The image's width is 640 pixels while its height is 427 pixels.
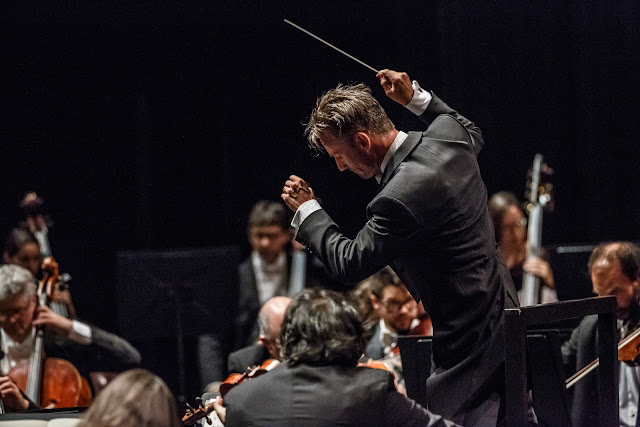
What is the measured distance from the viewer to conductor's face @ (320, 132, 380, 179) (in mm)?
2672

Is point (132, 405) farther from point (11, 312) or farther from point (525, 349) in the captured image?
point (11, 312)

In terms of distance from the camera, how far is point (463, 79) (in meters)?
5.45

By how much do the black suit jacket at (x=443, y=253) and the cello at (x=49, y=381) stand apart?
1.99 metres

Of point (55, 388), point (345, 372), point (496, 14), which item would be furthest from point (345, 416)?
point (496, 14)

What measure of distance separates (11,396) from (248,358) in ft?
3.12

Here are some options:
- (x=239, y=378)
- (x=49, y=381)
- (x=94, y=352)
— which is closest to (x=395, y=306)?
(x=239, y=378)

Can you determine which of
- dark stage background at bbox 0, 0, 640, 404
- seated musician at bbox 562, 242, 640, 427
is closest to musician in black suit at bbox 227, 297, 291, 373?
seated musician at bbox 562, 242, 640, 427

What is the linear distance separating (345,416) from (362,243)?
0.48 metres

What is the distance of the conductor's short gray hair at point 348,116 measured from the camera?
104 inches

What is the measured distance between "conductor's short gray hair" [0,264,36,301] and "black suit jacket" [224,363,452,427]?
6.98 feet

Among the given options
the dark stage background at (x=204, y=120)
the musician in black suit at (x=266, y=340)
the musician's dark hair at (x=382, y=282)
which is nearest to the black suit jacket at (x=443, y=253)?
the musician in black suit at (x=266, y=340)

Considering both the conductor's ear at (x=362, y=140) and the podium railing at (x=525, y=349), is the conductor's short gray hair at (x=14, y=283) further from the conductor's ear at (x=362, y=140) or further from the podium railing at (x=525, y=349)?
the podium railing at (x=525, y=349)

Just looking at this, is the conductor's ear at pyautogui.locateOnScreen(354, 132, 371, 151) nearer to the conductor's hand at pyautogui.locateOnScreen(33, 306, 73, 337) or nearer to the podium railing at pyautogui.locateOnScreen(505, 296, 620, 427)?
the podium railing at pyautogui.locateOnScreen(505, 296, 620, 427)

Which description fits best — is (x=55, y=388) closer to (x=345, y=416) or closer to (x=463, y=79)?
(x=345, y=416)
